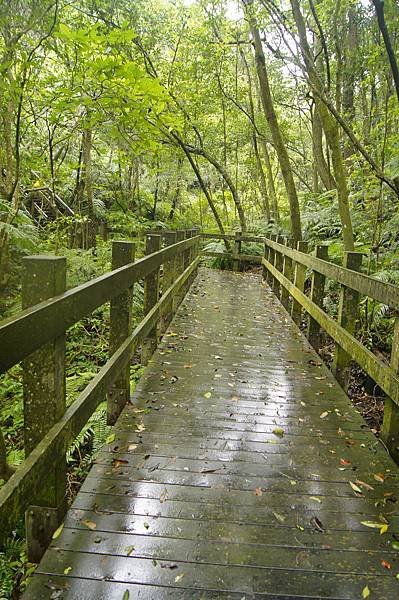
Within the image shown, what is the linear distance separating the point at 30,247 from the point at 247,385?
4012 mm

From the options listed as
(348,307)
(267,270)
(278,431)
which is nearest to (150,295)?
(348,307)

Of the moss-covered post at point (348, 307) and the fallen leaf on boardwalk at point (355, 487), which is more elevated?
the moss-covered post at point (348, 307)

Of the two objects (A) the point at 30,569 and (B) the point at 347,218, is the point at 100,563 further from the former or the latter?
(B) the point at 347,218

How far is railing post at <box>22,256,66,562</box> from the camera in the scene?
2059 millimetres

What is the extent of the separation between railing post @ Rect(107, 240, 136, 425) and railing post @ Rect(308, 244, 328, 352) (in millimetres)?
2747

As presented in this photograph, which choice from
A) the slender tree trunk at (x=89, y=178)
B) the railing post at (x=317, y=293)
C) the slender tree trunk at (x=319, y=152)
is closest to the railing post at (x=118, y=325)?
the railing post at (x=317, y=293)

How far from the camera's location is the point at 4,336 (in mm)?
1586

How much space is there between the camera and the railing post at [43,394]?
2059 mm

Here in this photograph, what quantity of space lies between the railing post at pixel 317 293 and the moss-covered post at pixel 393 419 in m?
2.57

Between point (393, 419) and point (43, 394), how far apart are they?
2.24 meters

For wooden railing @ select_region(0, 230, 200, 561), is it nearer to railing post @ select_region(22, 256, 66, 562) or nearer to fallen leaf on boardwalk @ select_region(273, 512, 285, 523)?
railing post @ select_region(22, 256, 66, 562)

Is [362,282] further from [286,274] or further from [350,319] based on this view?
[286,274]

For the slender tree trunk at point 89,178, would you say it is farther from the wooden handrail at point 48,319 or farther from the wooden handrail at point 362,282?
the wooden handrail at point 48,319

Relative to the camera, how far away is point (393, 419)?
3100mm
